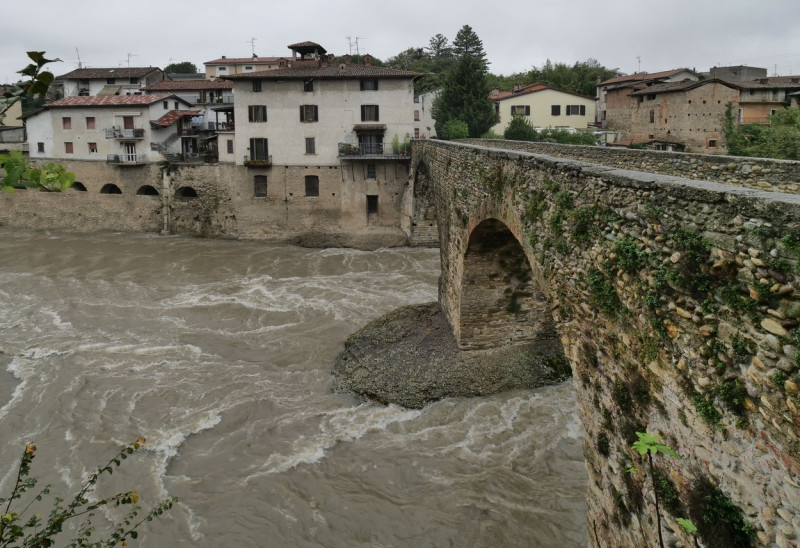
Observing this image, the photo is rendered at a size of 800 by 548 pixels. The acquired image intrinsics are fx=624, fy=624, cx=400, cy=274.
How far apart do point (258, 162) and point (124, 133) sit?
9661 millimetres

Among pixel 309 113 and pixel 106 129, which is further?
pixel 106 129

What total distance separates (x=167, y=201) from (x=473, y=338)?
1009 inches

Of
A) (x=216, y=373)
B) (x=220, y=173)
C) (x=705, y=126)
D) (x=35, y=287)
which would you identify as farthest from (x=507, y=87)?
(x=216, y=373)

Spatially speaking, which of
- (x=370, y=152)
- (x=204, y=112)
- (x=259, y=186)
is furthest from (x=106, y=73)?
(x=370, y=152)

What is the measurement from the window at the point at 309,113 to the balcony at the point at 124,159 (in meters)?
9.95

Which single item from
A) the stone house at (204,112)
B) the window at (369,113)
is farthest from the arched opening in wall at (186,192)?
the window at (369,113)

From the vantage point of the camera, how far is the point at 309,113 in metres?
Answer: 33.6

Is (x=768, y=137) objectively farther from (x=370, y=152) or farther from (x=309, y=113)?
(x=309, y=113)

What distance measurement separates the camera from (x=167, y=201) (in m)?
34.8

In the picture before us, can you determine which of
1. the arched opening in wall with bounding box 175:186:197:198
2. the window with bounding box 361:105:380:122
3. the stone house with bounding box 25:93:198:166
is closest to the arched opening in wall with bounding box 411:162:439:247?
the window with bounding box 361:105:380:122

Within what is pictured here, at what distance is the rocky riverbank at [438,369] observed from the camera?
13828 millimetres

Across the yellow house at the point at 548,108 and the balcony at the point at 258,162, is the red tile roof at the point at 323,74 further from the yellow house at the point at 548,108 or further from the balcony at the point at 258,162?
the yellow house at the point at 548,108

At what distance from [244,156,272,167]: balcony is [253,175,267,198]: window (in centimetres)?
76

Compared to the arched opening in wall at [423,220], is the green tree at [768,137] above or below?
above
